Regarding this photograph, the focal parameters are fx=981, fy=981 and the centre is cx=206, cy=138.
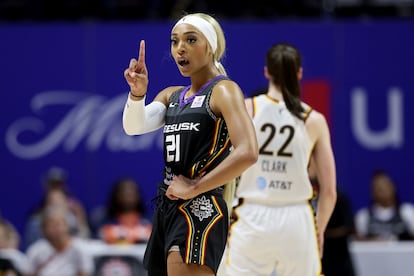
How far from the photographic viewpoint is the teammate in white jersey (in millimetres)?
6008

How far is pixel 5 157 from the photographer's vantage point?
1223 cm

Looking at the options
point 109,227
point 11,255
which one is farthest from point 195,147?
point 109,227

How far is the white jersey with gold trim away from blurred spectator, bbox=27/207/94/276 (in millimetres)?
3435

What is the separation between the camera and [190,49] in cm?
468

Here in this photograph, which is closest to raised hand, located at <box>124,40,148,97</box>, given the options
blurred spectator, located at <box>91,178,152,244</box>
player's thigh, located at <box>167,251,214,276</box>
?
player's thigh, located at <box>167,251,214,276</box>

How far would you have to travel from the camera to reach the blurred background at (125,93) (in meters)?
12.2

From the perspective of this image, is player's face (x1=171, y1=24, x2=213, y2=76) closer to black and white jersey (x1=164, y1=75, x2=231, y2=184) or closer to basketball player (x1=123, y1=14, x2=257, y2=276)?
basketball player (x1=123, y1=14, x2=257, y2=276)

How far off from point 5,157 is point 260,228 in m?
6.83

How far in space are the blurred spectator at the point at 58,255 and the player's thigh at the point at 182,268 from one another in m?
4.68

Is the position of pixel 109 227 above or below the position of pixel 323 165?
below

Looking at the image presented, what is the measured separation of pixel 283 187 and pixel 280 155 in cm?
20

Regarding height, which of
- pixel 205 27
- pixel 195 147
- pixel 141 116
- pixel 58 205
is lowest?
pixel 58 205

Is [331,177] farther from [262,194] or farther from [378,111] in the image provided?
[378,111]

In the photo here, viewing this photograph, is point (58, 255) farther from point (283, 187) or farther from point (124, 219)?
point (283, 187)
